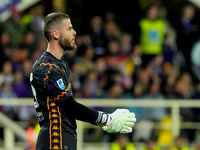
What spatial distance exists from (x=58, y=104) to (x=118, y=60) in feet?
25.2

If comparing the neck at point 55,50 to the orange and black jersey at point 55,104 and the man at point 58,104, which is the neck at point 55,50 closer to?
the man at point 58,104

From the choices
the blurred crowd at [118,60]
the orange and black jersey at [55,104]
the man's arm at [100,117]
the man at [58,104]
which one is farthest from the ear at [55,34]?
the blurred crowd at [118,60]

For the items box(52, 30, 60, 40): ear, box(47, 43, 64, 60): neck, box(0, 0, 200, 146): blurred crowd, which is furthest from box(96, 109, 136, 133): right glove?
box(0, 0, 200, 146): blurred crowd

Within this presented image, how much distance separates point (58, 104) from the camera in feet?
18.0

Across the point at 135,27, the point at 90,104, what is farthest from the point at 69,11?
the point at 90,104

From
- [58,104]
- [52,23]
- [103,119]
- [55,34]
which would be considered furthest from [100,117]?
[52,23]

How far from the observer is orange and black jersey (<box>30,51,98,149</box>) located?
17.9ft

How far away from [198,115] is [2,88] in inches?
154

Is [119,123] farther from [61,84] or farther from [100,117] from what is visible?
[61,84]

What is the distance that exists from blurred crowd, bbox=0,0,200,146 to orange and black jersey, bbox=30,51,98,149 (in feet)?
20.1

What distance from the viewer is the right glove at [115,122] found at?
5.57 m

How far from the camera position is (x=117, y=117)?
5.64 metres

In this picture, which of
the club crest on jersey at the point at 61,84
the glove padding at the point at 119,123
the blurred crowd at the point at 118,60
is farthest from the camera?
the blurred crowd at the point at 118,60

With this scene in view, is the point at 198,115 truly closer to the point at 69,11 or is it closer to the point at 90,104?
the point at 90,104
